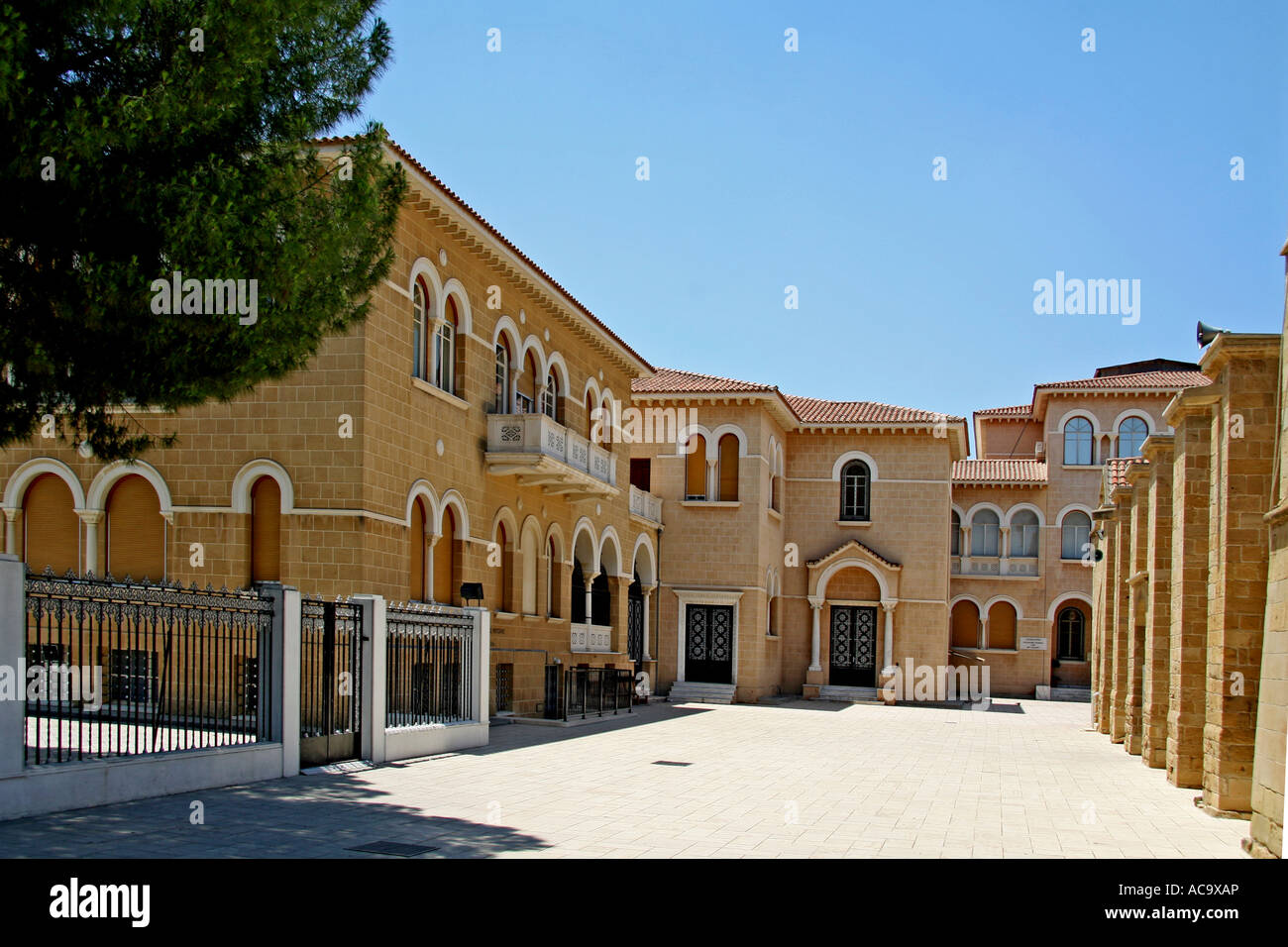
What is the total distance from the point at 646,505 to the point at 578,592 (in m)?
6.00

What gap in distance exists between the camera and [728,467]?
37.3 metres

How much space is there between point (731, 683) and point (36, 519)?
2193 centimetres

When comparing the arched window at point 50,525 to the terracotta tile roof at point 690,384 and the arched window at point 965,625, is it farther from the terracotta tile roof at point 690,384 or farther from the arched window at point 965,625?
the arched window at point 965,625

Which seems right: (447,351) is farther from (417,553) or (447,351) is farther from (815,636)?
(815,636)

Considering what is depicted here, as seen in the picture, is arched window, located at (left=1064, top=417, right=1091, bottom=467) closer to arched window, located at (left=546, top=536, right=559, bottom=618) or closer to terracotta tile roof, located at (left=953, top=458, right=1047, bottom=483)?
terracotta tile roof, located at (left=953, top=458, right=1047, bottom=483)

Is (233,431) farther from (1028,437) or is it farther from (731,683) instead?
(1028,437)

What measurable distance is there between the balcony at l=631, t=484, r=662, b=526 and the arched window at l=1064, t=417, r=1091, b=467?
1848 cm

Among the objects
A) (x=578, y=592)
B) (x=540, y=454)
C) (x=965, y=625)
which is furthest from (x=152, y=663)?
(x=965, y=625)

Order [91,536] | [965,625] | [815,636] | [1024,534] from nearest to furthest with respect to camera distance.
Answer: [91,536]
[815,636]
[1024,534]
[965,625]

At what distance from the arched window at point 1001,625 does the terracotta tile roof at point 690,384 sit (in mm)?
16467

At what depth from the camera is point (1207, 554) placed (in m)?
14.2

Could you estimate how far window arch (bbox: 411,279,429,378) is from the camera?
20.2 meters
